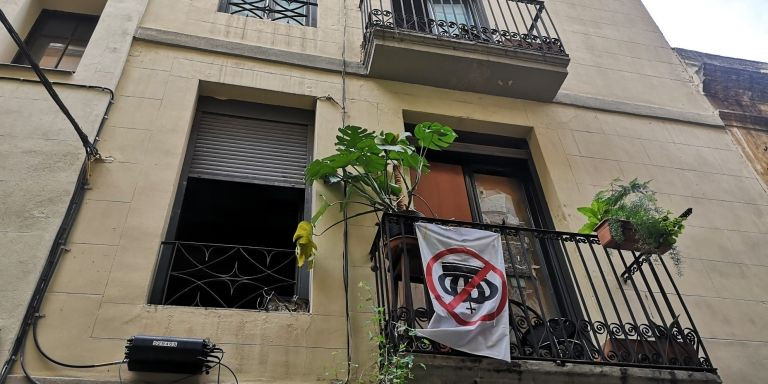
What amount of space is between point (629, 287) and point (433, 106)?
3118mm

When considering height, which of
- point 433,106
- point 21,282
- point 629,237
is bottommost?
point 21,282

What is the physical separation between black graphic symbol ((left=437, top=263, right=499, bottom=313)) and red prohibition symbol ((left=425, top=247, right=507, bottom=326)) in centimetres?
1

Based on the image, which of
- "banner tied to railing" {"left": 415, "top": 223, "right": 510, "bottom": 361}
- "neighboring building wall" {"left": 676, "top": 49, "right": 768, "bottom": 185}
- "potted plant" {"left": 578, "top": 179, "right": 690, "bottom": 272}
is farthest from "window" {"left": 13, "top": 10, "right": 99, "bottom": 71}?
"neighboring building wall" {"left": 676, "top": 49, "right": 768, "bottom": 185}

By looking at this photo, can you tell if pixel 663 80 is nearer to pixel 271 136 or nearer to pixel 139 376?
pixel 271 136

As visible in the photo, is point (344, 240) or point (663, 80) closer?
point (344, 240)

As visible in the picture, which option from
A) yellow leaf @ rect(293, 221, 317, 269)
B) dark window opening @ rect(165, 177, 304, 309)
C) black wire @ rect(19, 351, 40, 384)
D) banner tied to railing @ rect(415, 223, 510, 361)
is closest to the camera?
black wire @ rect(19, 351, 40, 384)

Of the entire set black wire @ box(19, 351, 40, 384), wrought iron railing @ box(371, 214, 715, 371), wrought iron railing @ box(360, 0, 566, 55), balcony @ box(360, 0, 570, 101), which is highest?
wrought iron railing @ box(360, 0, 566, 55)

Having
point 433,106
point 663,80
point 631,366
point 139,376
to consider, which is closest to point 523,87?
point 433,106

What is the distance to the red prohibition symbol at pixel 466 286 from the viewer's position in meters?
4.44

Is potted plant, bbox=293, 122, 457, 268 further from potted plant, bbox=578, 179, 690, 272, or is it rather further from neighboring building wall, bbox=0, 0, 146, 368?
neighboring building wall, bbox=0, 0, 146, 368

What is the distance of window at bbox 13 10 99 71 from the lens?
21.7ft

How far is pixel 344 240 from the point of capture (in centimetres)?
542

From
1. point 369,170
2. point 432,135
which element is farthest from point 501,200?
point 369,170

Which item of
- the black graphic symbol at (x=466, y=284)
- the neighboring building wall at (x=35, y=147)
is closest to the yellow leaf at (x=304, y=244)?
the black graphic symbol at (x=466, y=284)
